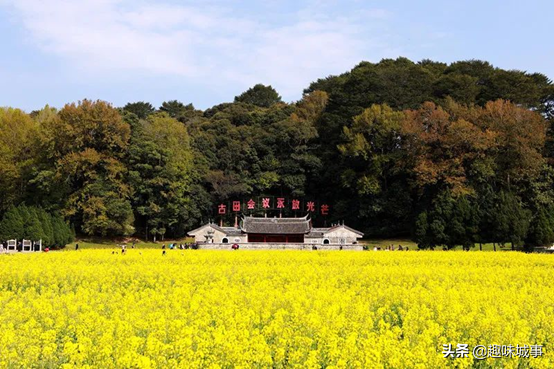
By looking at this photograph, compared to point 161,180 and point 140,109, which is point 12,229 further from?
point 140,109

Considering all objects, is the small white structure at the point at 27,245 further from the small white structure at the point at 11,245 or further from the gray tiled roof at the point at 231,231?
the gray tiled roof at the point at 231,231

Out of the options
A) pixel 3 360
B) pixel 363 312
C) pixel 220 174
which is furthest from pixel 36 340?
pixel 220 174

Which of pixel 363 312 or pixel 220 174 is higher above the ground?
pixel 220 174

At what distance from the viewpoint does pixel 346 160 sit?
5900 centimetres

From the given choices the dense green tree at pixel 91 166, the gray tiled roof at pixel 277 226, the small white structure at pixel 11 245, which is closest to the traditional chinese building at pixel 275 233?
the gray tiled roof at pixel 277 226

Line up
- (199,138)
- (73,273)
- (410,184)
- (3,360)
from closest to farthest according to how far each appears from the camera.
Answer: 1. (3,360)
2. (73,273)
3. (410,184)
4. (199,138)

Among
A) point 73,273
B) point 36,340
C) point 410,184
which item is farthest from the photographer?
point 410,184

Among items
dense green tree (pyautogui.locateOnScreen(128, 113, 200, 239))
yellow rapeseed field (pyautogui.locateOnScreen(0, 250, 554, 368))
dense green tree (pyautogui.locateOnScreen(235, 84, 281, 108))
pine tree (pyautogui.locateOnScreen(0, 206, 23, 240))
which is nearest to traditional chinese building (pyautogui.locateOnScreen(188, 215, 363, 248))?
dense green tree (pyautogui.locateOnScreen(128, 113, 200, 239))

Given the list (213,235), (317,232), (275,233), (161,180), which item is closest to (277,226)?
(275,233)

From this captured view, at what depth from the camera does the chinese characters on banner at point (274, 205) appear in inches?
2355

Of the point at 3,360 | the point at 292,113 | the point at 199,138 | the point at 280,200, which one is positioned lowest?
the point at 3,360

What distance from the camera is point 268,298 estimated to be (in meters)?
11.8

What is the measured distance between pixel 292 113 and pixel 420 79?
17.5m

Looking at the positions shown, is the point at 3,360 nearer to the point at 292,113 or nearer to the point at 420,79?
the point at 420,79
